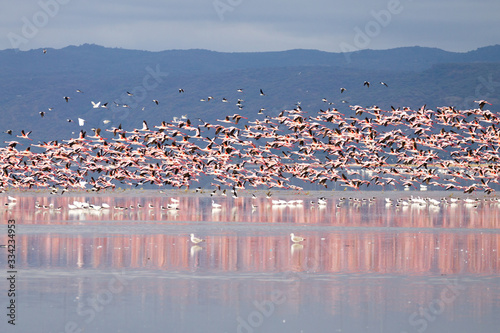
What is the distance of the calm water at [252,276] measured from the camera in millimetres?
19797

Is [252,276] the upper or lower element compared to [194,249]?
lower

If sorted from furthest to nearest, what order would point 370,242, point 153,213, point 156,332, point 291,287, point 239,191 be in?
point 239,191 → point 153,213 → point 370,242 → point 291,287 → point 156,332

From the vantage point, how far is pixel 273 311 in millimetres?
20797

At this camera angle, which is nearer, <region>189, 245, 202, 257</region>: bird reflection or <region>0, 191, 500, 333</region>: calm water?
<region>0, 191, 500, 333</region>: calm water

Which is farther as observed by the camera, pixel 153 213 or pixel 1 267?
pixel 153 213

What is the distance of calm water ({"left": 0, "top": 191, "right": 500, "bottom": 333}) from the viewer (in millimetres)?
19797

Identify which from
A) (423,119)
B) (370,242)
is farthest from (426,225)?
(370,242)

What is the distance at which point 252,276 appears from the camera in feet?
84.2

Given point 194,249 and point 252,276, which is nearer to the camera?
point 252,276

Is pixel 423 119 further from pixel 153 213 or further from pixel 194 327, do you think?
pixel 194 327

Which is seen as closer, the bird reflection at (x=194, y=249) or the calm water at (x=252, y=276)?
the calm water at (x=252, y=276)

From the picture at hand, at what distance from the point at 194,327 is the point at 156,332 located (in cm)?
88

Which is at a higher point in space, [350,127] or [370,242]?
[350,127]

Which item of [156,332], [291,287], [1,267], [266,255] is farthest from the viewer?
[266,255]
